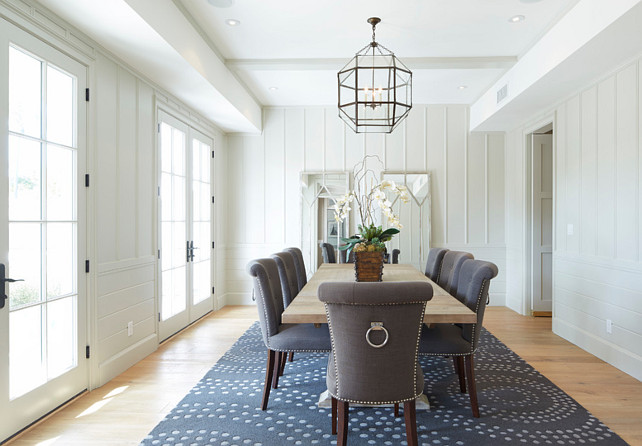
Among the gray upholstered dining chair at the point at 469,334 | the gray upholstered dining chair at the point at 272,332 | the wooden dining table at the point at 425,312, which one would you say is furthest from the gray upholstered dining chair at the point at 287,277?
the gray upholstered dining chair at the point at 469,334

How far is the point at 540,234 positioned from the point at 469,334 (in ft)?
11.6

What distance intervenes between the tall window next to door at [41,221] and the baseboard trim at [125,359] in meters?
0.36

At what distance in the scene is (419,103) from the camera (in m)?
6.27

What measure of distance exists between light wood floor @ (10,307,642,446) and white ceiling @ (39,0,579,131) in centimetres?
243

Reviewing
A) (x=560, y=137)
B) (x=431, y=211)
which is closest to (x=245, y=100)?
(x=431, y=211)

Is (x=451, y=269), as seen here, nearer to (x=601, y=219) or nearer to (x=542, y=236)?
(x=601, y=219)

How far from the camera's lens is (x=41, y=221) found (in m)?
2.68

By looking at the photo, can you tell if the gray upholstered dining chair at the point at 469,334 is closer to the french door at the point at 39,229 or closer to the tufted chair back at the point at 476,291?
the tufted chair back at the point at 476,291

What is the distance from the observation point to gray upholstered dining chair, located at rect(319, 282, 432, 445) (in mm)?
1886

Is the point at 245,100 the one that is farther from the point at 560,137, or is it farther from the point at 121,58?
the point at 560,137

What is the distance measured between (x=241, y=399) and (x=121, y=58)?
2701 mm

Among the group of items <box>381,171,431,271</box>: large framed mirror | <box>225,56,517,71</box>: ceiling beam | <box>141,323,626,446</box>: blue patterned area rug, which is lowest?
<box>141,323,626,446</box>: blue patterned area rug

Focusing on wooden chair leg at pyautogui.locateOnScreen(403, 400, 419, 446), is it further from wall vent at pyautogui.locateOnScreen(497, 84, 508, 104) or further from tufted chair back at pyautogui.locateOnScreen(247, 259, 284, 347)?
wall vent at pyautogui.locateOnScreen(497, 84, 508, 104)

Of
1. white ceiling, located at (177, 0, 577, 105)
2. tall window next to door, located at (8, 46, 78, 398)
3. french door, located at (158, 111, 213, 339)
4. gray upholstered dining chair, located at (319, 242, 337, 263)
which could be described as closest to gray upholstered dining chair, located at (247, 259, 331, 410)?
tall window next to door, located at (8, 46, 78, 398)
